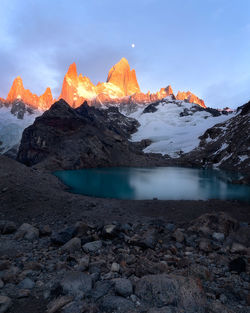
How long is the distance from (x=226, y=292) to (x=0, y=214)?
42.1ft

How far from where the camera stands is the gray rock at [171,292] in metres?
4.92

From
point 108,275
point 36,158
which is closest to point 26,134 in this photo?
point 36,158

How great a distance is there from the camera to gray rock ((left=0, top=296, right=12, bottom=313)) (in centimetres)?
459

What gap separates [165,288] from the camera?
5312 mm

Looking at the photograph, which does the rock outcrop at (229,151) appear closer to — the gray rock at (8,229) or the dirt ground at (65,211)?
the dirt ground at (65,211)

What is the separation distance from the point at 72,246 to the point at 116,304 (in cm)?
366

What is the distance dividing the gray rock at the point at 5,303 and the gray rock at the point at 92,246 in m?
3.44

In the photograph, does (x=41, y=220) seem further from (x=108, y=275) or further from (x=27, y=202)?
(x=108, y=275)

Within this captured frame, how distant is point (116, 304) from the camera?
16.2 feet

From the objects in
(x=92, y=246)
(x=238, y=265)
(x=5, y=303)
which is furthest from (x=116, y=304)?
(x=238, y=265)

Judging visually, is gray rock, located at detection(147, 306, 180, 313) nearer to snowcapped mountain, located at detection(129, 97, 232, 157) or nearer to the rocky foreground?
the rocky foreground

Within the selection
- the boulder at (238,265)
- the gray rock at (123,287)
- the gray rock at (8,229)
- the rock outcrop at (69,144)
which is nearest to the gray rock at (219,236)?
the boulder at (238,265)

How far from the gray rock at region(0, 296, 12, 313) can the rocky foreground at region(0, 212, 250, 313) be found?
0.02m

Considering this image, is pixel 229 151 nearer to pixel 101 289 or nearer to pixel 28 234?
pixel 28 234
